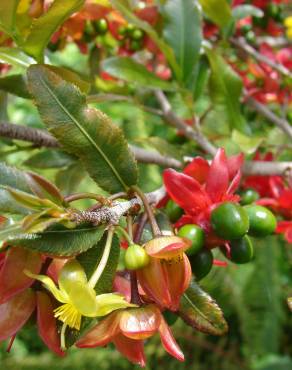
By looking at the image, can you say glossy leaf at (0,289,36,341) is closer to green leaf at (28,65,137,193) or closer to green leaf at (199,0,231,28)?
green leaf at (28,65,137,193)

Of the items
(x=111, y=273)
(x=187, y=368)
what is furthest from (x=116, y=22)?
(x=187, y=368)

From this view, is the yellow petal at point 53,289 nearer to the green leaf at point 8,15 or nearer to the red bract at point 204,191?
the red bract at point 204,191

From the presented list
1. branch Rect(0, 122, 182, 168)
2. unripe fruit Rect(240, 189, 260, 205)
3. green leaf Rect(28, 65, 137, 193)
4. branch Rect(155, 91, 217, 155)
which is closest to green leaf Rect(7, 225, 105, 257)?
green leaf Rect(28, 65, 137, 193)

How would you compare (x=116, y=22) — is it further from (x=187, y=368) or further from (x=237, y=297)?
(x=187, y=368)

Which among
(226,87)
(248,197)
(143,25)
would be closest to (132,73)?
(143,25)

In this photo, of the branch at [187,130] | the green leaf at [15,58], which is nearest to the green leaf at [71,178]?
the branch at [187,130]
